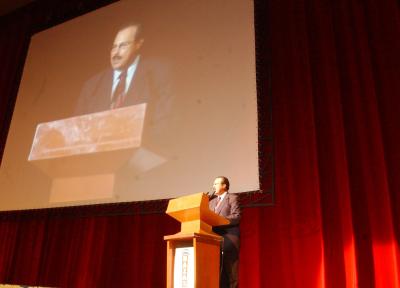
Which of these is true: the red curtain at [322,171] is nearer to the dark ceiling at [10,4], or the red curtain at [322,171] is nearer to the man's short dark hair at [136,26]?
the man's short dark hair at [136,26]

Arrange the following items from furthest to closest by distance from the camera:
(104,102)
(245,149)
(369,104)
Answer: (104,102) → (245,149) → (369,104)

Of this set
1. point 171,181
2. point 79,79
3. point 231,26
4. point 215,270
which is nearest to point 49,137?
point 79,79

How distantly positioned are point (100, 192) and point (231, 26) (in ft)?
5.66

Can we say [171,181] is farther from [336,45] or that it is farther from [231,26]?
[336,45]

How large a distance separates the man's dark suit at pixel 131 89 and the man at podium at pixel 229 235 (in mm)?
1473

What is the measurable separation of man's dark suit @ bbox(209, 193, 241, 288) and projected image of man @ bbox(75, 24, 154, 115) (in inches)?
63.2

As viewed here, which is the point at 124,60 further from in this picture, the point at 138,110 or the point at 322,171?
the point at 322,171

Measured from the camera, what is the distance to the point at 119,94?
3445mm

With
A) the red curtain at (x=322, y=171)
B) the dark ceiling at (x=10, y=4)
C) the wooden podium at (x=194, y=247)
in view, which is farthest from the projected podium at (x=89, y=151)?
the dark ceiling at (x=10, y=4)

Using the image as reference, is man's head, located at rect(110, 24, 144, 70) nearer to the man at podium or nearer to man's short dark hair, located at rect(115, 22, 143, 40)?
man's short dark hair, located at rect(115, 22, 143, 40)

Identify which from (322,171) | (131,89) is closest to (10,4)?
(131,89)

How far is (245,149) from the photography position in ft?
8.71

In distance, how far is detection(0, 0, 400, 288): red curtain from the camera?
2.32 meters

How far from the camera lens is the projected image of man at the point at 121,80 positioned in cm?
338
